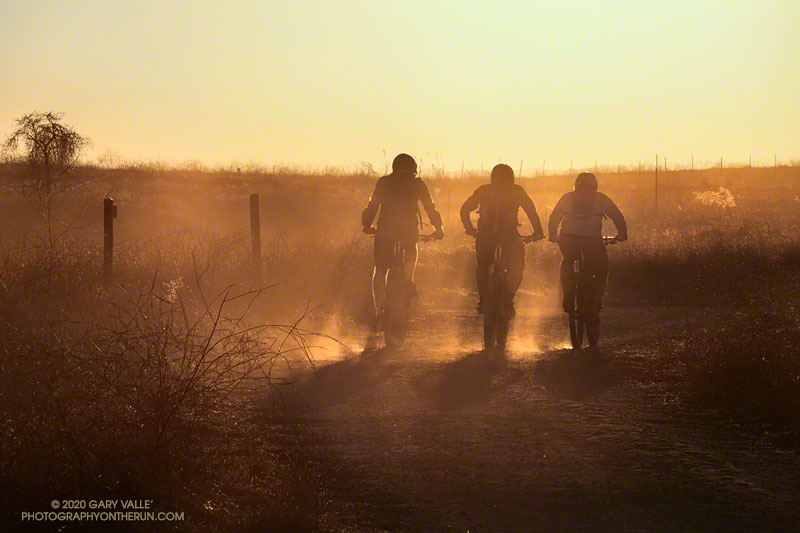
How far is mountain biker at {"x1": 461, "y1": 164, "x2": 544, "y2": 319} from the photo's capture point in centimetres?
1135

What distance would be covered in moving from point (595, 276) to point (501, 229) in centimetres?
115

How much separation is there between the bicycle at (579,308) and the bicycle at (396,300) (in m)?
1.69

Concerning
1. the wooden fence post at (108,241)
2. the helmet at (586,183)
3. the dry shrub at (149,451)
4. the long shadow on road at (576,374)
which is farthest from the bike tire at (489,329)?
the wooden fence post at (108,241)

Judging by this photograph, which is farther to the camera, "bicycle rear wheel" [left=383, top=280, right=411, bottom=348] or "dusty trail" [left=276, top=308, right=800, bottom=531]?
"bicycle rear wheel" [left=383, top=280, right=411, bottom=348]

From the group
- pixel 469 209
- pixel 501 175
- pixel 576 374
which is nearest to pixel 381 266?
pixel 469 209

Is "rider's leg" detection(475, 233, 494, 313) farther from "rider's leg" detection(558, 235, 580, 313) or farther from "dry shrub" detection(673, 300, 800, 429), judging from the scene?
"dry shrub" detection(673, 300, 800, 429)

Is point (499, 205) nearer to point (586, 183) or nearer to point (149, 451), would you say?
point (586, 183)

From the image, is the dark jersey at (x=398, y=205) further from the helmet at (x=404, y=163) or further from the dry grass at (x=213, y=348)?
the dry grass at (x=213, y=348)

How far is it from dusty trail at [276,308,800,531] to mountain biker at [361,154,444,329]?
1.47m

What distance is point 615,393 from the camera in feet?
28.9

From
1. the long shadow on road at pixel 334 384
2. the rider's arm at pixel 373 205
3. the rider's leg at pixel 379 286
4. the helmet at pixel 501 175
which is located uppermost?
Result: the helmet at pixel 501 175

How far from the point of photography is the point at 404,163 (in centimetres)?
1188

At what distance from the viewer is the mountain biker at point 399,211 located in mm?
11766

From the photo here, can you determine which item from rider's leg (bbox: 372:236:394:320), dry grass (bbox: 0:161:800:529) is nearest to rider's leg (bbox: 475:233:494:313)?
rider's leg (bbox: 372:236:394:320)
